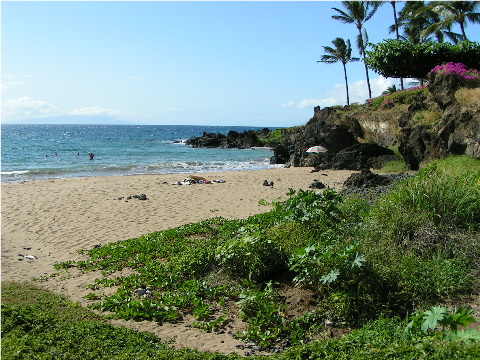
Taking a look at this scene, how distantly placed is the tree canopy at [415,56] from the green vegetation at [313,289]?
21592 millimetres

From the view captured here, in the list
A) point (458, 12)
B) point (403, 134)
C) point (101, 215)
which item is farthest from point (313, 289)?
point (458, 12)

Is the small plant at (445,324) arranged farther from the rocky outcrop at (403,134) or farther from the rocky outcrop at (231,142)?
the rocky outcrop at (231,142)

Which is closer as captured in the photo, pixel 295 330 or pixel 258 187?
pixel 295 330

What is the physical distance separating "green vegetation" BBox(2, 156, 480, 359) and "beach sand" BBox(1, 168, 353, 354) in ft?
1.24

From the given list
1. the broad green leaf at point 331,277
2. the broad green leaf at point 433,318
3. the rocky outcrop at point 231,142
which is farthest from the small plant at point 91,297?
the rocky outcrop at point 231,142

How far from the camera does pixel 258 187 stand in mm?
17609

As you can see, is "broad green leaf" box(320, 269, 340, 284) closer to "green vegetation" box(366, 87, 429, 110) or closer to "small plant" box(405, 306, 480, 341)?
"small plant" box(405, 306, 480, 341)

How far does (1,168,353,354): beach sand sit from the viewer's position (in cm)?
685

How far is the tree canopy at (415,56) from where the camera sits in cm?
2605

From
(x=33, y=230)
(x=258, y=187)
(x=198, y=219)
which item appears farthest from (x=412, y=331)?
(x=258, y=187)

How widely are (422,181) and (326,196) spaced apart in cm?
153

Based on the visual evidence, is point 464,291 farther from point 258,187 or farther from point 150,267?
point 258,187

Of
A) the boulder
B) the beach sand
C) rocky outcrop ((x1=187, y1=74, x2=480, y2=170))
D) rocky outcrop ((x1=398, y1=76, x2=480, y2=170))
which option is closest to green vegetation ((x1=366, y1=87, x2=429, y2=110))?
rocky outcrop ((x1=187, y1=74, x2=480, y2=170))

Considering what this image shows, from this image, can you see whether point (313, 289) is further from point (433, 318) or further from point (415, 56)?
point (415, 56)
